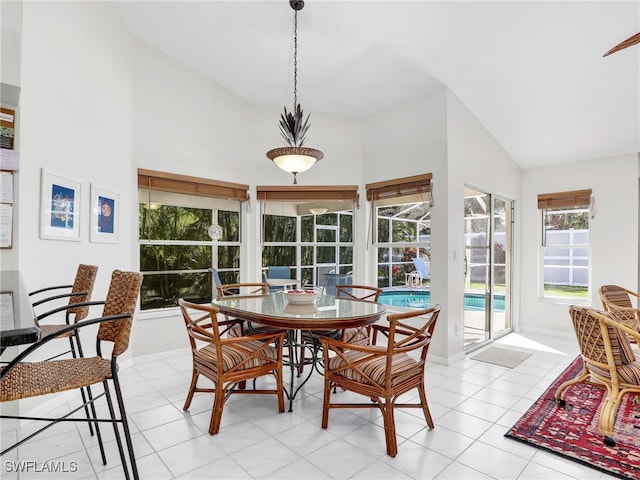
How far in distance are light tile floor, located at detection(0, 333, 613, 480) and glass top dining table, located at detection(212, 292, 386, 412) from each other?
423 millimetres

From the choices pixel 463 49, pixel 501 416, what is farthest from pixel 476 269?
pixel 463 49

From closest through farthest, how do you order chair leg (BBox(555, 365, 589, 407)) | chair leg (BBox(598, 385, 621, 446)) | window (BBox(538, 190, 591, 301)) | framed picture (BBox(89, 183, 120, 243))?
chair leg (BBox(598, 385, 621, 446)) → chair leg (BBox(555, 365, 589, 407)) → framed picture (BBox(89, 183, 120, 243)) → window (BBox(538, 190, 591, 301))

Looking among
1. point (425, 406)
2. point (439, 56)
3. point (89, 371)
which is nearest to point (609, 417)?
point (425, 406)

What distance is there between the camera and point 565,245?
5.04 m

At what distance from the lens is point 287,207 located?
4809 millimetres

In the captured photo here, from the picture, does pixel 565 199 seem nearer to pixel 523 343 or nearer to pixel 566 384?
pixel 523 343

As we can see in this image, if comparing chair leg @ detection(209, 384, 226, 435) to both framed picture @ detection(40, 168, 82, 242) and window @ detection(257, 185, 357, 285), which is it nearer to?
framed picture @ detection(40, 168, 82, 242)

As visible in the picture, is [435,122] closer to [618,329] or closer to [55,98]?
[618,329]

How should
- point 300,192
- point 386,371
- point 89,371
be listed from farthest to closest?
1. point 300,192
2. point 386,371
3. point 89,371

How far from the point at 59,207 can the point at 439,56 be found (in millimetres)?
3642

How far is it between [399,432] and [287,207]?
3166 millimetres

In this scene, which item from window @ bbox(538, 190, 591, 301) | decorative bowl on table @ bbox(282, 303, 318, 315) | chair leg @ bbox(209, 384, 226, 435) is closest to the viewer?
chair leg @ bbox(209, 384, 226, 435)

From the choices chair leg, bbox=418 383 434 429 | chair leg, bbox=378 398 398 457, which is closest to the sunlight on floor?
chair leg, bbox=418 383 434 429

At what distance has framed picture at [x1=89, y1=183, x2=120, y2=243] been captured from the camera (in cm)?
307
